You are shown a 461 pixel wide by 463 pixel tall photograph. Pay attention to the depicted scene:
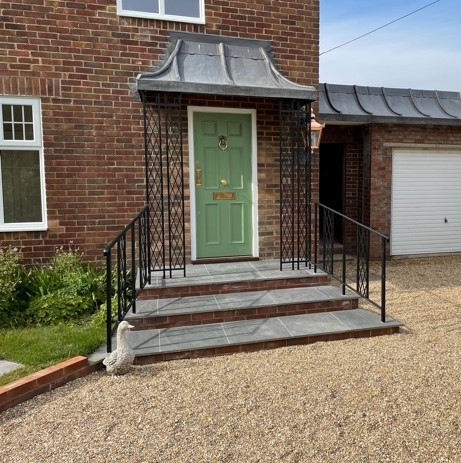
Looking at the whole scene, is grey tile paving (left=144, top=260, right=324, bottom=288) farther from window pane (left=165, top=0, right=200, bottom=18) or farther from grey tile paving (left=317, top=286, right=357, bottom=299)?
window pane (left=165, top=0, right=200, bottom=18)

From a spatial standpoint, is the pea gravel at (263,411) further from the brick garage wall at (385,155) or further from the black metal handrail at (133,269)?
the brick garage wall at (385,155)

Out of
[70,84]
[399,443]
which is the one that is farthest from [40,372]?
[70,84]

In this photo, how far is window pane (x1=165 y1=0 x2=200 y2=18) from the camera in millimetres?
5469

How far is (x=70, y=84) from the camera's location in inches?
203

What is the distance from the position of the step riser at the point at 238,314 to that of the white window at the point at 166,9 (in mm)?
3847

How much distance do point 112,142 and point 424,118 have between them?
622 cm

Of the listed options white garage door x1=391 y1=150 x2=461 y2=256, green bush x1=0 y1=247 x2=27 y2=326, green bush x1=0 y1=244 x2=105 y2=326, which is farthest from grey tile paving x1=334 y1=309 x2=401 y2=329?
white garage door x1=391 y1=150 x2=461 y2=256

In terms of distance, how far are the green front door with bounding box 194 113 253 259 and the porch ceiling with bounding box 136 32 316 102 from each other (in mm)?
668


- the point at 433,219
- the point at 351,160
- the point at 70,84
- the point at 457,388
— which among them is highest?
the point at 70,84

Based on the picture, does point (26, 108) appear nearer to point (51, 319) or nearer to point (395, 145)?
point (51, 319)

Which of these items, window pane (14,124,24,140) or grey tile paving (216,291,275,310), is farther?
window pane (14,124,24,140)

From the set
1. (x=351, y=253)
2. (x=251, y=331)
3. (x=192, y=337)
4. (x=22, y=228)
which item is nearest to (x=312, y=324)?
(x=251, y=331)

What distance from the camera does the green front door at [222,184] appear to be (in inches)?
221

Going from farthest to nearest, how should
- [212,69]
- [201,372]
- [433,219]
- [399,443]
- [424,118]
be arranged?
[433,219] < [424,118] < [212,69] < [201,372] < [399,443]
